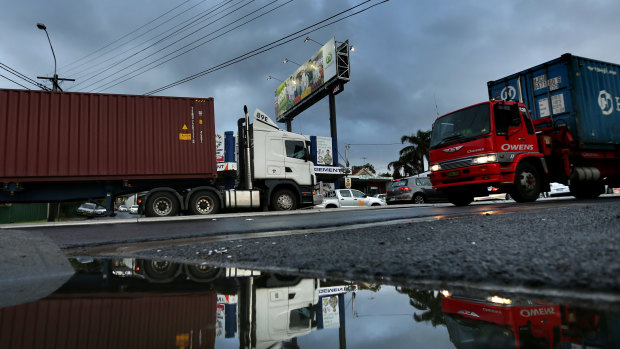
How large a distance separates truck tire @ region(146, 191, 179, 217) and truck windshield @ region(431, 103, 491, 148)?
312 inches

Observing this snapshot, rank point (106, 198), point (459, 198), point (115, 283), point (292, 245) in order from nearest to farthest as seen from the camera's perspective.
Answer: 1. point (115, 283)
2. point (292, 245)
3. point (459, 198)
4. point (106, 198)

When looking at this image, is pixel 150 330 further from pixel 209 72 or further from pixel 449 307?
pixel 209 72

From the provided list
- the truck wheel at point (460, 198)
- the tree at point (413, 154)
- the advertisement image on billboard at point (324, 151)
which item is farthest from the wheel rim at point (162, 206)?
the tree at point (413, 154)

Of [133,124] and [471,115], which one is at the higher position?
[133,124]

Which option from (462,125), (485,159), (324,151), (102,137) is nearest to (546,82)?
(462,125)

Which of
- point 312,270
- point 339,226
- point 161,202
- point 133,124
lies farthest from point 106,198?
point 312,270

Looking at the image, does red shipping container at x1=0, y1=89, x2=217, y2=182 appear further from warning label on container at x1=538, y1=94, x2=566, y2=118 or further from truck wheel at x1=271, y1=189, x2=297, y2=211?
warning label on container at x1=538, y1=94, x2=566, y2=118

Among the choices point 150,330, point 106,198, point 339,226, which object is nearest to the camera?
point 150,330

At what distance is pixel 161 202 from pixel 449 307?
1125 cm

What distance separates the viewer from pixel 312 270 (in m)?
1.92

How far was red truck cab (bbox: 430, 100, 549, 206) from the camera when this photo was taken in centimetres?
789

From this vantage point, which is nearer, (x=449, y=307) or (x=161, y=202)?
(x=449, y=307)

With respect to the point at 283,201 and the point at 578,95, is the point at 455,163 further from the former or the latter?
the point at 283,201

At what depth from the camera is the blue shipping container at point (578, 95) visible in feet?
29.4
